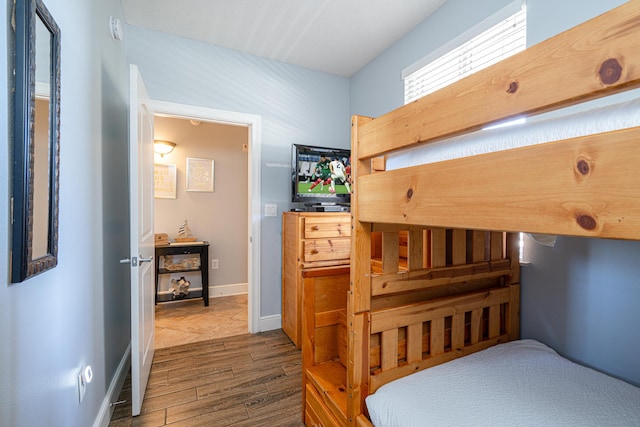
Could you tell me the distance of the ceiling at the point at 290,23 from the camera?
6.70 feet

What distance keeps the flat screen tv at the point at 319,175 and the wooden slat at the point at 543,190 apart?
1902 mm

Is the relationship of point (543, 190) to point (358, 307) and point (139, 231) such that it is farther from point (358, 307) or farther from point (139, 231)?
point (139, 231)

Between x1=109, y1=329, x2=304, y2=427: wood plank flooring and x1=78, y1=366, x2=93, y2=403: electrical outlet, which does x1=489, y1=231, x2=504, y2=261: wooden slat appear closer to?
x1=109, y1=329, x2=304, y2=427: wood plank flooring

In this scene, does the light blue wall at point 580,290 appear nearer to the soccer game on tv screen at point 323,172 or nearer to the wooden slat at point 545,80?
the wooden slat at point 545,80

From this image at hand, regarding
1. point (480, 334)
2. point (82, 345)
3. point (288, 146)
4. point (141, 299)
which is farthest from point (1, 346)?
point (288, 146)

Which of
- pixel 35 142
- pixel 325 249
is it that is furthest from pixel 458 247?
pixel 35 142

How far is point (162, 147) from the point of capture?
3477mm

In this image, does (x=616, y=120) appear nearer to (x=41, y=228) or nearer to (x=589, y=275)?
(x=589, y=275)

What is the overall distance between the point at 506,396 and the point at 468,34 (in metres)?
2.04

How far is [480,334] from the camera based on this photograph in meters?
1.51

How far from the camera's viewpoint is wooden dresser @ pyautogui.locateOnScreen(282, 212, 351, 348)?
2355 millimetres

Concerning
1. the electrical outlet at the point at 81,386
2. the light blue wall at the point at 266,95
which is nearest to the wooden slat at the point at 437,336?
the electrical outlet at the point at 81,386

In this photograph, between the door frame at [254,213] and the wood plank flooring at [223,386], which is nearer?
the wood plank flooring at [223,386]

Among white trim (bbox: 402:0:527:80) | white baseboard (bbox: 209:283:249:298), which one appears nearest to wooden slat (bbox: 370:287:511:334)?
white trim (bbox: 402:0:527:80)
